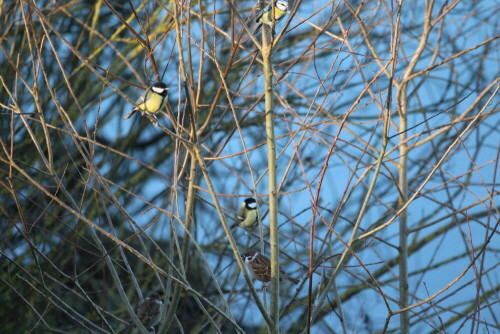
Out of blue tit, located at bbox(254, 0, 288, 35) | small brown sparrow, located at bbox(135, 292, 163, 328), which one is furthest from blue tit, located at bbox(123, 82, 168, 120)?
small brown sparrow, located at bbox(135, 292, 163, 328)

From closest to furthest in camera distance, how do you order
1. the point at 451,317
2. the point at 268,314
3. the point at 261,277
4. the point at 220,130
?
1. the point at 268,314
2. the point at 261,277
3. the point at 451,317
4. the point at 220,130

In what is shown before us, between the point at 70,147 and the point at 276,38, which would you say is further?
the point at 70,147

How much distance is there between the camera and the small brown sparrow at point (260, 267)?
341 cm

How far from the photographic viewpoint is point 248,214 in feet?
15.7

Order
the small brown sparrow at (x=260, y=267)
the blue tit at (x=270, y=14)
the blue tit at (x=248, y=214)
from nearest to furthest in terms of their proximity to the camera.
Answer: the blue tit at (x=270, y=14) < the small brown sparrow at (x=260, y=267) < the blue tit at (x=248, y=214)

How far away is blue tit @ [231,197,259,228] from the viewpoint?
4699 mm

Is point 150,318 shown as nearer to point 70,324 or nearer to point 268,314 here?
point 268,314

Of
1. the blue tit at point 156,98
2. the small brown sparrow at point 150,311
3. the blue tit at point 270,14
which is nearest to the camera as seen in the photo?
the blue tit at point 270,14

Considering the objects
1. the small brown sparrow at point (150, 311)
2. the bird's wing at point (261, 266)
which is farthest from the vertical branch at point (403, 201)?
the small brown sparrow at point (150, 311)

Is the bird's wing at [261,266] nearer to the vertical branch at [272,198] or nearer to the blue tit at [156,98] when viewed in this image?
the vertical branch at [272,198]

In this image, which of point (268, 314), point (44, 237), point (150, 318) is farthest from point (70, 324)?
point (268, 314)

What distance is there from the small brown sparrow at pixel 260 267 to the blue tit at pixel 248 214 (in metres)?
0.73

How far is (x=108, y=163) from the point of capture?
6422 mm

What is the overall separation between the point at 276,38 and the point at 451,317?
4455 millimetres
